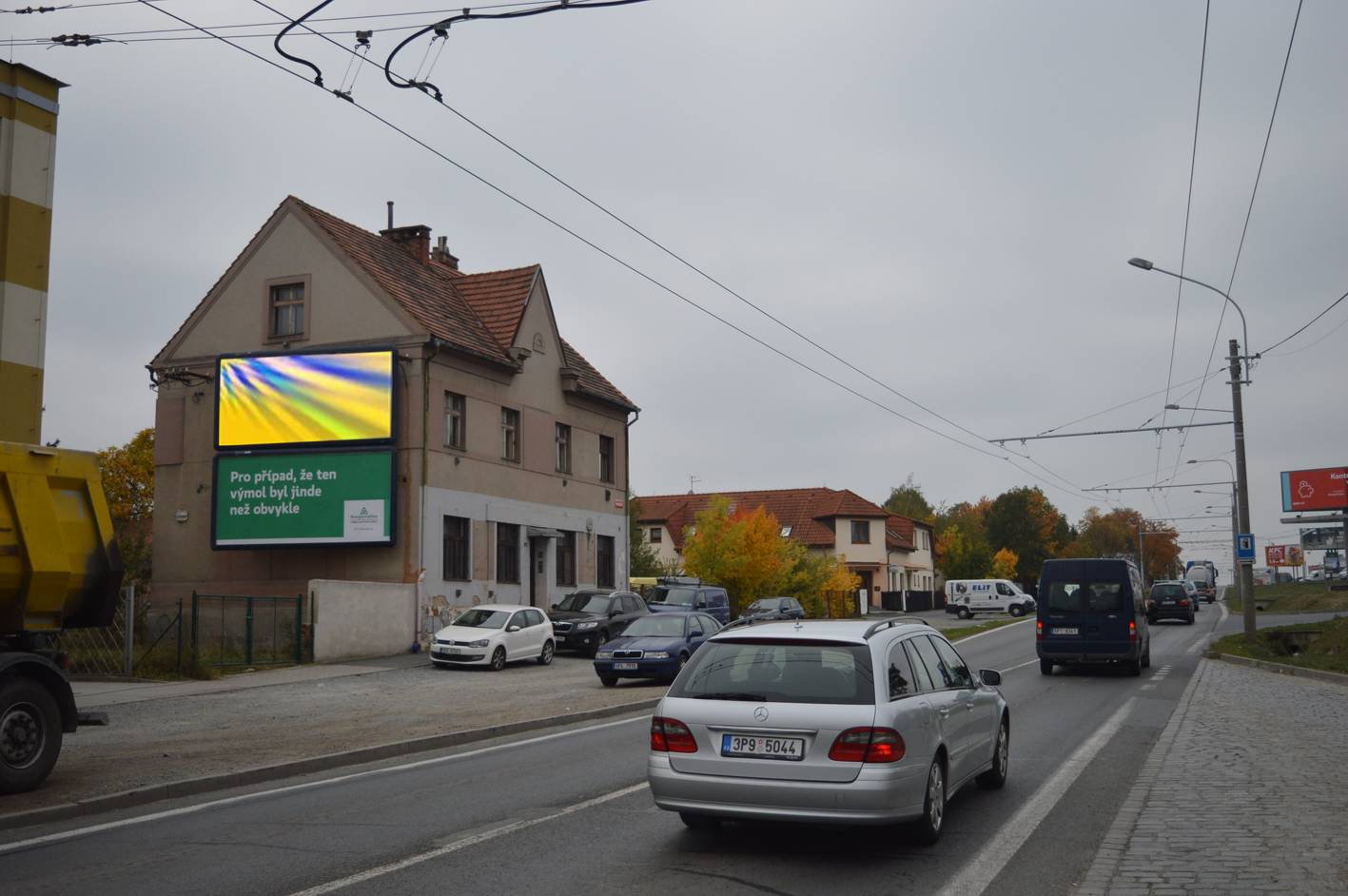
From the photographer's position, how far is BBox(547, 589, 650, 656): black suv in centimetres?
3084

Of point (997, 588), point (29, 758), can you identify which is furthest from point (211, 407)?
point (997, 588)

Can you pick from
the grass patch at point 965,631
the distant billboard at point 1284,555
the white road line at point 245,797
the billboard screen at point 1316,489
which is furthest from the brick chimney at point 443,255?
the distant billboard at point 1284,555

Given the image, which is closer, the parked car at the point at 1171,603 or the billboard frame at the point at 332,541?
the billboard frame at the point at 332,541

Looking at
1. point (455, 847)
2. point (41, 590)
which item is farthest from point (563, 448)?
point (455, 847)

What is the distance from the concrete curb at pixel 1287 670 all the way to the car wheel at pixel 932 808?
54.0ft

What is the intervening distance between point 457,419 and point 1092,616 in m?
17.5

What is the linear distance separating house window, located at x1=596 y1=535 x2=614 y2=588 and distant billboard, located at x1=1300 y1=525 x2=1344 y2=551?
86.5 meters

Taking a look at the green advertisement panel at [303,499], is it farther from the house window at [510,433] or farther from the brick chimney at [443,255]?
the brick chimney at [443,255]

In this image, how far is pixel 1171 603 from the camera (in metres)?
50.3

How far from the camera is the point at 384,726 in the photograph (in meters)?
15.8

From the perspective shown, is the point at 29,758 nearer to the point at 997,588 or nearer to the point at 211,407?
the point at 211,407

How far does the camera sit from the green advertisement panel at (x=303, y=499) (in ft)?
102

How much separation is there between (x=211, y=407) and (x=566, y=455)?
10812mm

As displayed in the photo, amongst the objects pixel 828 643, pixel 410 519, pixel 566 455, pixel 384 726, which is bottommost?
pixel 384 726
